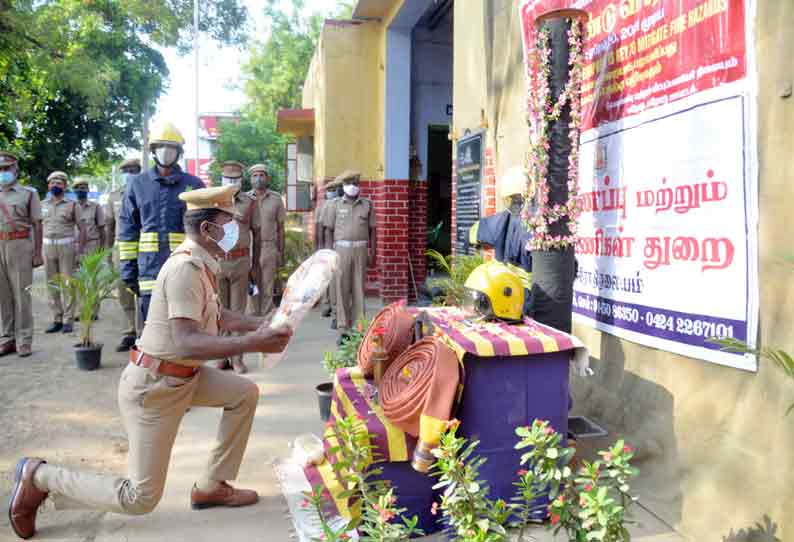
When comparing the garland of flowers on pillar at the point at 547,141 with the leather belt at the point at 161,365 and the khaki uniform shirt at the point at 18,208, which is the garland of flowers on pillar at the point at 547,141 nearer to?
the leather belt at the point at 161,365

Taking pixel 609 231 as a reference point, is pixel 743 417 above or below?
below

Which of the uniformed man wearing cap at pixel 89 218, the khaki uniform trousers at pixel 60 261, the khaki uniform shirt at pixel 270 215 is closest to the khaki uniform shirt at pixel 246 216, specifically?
the khaki uniform shirt at pixel 270 215

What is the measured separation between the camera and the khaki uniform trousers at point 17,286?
7543 mm

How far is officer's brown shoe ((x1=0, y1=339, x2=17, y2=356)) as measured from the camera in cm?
760

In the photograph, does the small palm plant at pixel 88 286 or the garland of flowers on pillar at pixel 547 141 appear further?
the small palm plant at pixel 88 286

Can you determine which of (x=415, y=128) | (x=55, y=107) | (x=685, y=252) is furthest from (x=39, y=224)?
(x=55, y=107)

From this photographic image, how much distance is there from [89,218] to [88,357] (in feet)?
15.1

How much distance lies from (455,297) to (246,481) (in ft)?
7.04

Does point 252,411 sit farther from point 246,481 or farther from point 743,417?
point 743,417

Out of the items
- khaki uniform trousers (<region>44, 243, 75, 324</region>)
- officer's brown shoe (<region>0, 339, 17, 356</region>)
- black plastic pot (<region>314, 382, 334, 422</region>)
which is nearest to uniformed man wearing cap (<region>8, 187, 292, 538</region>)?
black plastic pot (<region>314, 382, 334, 422</region>)

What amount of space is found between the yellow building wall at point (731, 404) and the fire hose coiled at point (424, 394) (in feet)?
4.04

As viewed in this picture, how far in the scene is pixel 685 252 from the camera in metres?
3.40

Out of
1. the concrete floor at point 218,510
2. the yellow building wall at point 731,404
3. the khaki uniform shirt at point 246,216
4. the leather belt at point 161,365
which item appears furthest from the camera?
the khaki uniform shirt at point 246,216

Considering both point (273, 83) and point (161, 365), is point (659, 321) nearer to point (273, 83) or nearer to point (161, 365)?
point (161, 365)
